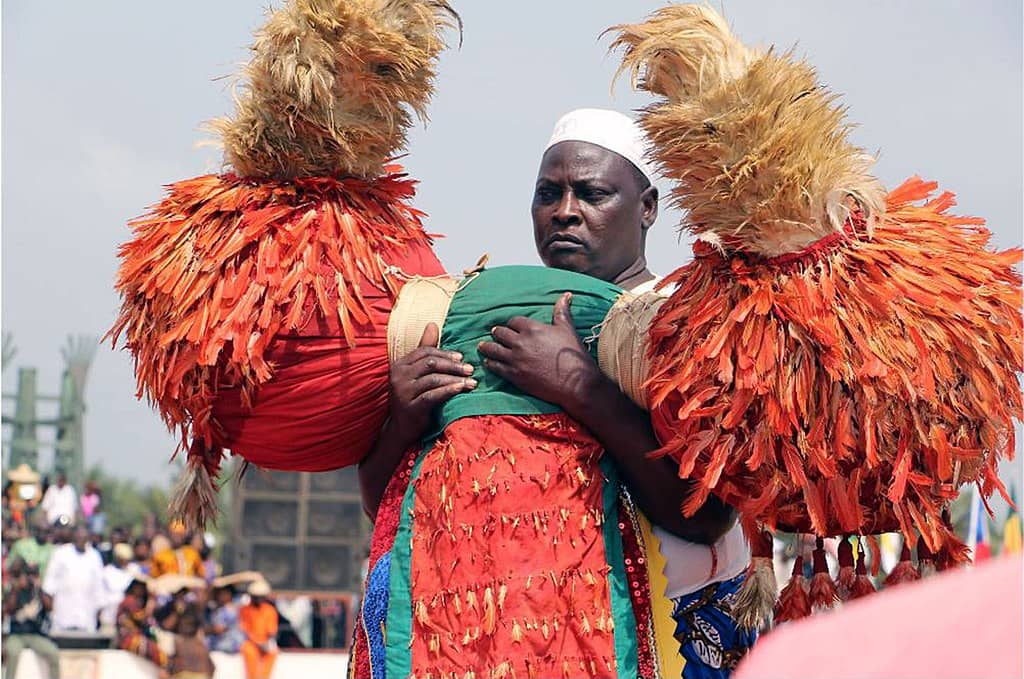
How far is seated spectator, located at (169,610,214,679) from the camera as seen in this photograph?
11891 millimetres

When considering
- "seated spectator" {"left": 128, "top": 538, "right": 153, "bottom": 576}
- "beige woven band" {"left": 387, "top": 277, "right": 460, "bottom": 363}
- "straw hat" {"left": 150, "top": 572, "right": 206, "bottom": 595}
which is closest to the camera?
"beige woven band" {"left": 387, "top": 277, "right": 460, "bottom": 363}

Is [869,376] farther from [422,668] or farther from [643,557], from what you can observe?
[422,668]

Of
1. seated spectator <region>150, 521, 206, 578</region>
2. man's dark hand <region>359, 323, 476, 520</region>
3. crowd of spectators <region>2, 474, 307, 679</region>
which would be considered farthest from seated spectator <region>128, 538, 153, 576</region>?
man's dark hand <region>359, 323, 476, 520</region>

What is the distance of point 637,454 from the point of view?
9.12 ft

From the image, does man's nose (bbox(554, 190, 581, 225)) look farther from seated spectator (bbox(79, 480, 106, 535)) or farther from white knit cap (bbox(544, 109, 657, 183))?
seated spectator (bbox(79, 480, 106, 535))

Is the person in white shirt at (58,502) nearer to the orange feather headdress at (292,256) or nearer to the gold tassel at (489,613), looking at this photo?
the orange feather headdress at (292,256)

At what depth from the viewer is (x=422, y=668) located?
9.01ft

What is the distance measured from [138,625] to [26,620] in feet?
3.29

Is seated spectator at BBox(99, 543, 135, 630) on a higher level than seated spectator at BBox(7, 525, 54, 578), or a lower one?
lower

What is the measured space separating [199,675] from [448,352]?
9.73 meters

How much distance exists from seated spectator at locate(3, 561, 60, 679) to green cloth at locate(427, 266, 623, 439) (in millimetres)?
9906

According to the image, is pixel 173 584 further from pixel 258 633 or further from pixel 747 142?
pixel 747 142

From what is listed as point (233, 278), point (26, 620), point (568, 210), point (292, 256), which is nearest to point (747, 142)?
point (292, 256)

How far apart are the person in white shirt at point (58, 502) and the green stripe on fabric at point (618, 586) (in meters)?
12.6
